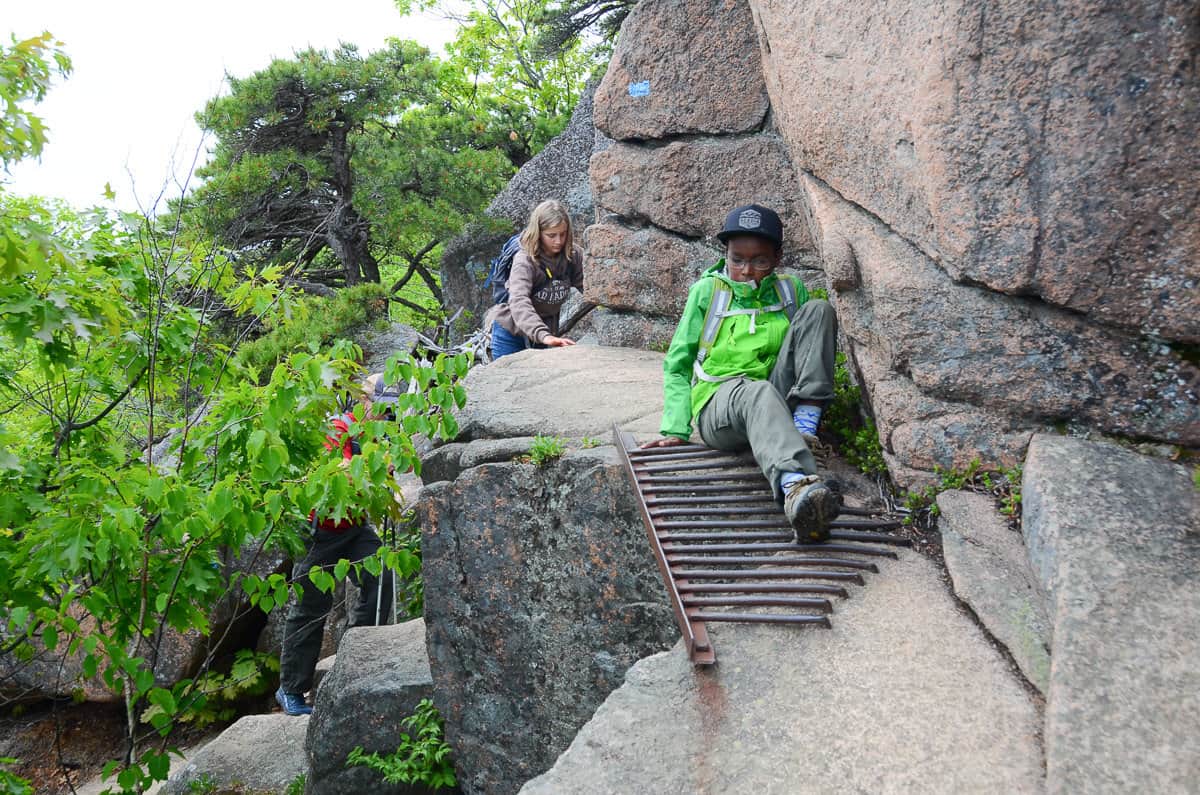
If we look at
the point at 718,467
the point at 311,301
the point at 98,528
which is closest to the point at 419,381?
the point at 98,528

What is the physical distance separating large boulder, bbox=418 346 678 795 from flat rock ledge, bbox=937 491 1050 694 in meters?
1.38

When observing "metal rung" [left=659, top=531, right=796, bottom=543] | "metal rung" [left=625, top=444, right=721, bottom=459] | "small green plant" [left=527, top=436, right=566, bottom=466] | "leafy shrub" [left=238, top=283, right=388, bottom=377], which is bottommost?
"metal rung" [left=659, top=531, right=796, bottom=543]

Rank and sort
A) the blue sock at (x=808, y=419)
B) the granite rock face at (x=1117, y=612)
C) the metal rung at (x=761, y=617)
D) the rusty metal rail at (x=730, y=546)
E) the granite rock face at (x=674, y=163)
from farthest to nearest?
the granite rock face at (x=674, y=163)
the blue sock at (x=808, y=419)
the rusty metal rail at (x=730, y=546)
the metal rung at (x=761, y=617)
the granite rock face at (x=1117, y=612)

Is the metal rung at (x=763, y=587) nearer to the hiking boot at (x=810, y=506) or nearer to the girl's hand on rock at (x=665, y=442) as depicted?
the hiking boot at (x=810, y=506)

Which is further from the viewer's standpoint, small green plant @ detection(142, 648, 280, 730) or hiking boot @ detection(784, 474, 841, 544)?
small green plant @ detection(142, 648, 280, 730)

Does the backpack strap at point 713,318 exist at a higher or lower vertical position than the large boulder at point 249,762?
higher

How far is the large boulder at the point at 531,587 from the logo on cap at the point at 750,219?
1.23 m

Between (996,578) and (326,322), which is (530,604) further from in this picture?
(326,322)

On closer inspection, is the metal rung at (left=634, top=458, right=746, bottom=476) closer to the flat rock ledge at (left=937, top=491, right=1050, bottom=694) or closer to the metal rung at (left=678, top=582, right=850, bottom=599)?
the metal rung at (left=678, top=582, right=850, bottom=599)

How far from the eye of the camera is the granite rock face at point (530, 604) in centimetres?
448

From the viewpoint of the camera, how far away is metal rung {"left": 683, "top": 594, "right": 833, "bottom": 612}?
3.38 metres

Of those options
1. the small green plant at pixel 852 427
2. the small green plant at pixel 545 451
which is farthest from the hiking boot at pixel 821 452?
the small green plant at pixel 545 451

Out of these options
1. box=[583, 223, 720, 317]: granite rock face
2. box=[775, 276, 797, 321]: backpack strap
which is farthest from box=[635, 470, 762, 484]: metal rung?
box=[583, 223, 720, 317]: granite rock face

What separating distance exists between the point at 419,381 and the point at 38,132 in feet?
5.22
